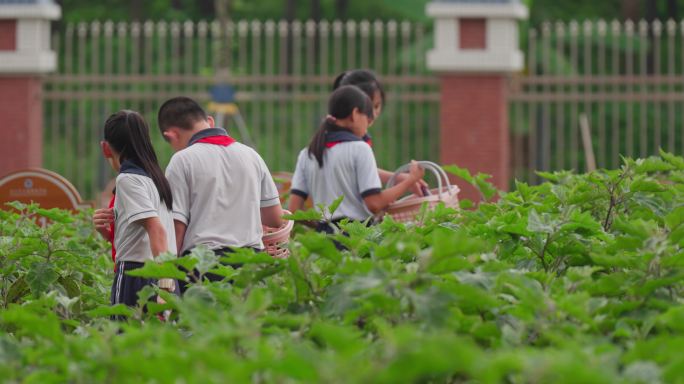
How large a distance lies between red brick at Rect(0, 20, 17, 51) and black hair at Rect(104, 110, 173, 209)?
34.4 feet

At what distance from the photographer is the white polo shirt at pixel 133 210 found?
15.6 ft

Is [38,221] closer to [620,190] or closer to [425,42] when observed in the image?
[620,190]

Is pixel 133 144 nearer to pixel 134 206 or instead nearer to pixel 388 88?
pixel 134 206

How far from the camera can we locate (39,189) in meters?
6.96

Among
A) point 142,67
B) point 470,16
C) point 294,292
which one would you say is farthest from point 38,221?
point 142,67

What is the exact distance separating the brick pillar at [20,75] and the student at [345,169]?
30.2 feet

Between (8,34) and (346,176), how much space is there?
9.72m

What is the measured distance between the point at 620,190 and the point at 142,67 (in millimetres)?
23159

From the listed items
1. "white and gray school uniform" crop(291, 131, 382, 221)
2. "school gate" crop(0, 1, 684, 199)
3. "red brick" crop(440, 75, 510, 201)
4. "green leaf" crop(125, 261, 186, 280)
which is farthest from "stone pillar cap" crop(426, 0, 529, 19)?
"green leaf" crop(125, 261, 186, 280)

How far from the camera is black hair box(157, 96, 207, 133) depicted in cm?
534

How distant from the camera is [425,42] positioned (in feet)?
73.8

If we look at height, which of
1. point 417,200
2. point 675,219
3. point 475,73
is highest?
point 475,73

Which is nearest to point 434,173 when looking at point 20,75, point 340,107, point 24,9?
point 340,107

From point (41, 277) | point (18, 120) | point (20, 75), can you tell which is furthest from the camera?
point (20, 75)
